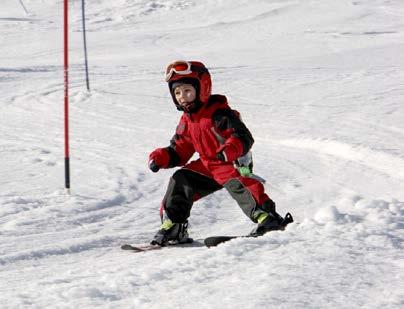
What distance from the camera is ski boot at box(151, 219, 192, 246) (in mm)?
5156

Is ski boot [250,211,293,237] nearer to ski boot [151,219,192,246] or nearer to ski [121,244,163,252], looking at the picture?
ski boot [151,219,192,246]

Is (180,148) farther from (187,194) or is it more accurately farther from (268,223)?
(268,223)

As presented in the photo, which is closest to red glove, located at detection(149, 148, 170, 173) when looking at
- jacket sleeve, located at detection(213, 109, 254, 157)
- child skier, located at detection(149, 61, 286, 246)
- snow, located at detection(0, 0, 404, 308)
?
child skier, located at detection(149, 61, 286, 246)

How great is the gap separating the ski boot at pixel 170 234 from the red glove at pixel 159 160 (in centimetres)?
39

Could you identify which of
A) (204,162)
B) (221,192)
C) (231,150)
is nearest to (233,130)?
(231,150)

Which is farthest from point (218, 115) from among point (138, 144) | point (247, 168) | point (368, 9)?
point (368, 9)

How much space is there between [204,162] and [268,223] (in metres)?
0.68

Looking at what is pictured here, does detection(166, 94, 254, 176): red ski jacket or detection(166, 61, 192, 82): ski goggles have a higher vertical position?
detection(166, 61, 192, 82): ski goggles

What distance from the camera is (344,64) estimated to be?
58.4 feet

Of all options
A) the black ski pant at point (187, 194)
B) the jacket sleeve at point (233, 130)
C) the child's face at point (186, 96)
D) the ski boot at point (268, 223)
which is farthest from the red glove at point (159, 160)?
the ski boot at point (268, 223)

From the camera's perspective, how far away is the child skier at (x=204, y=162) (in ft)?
16.5

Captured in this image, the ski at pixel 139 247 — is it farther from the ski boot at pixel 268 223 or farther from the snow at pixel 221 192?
the ski boot at pixel 268 223

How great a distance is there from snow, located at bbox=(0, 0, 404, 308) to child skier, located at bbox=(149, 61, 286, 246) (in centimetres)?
35

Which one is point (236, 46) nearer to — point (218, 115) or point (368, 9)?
point (368, 9)
